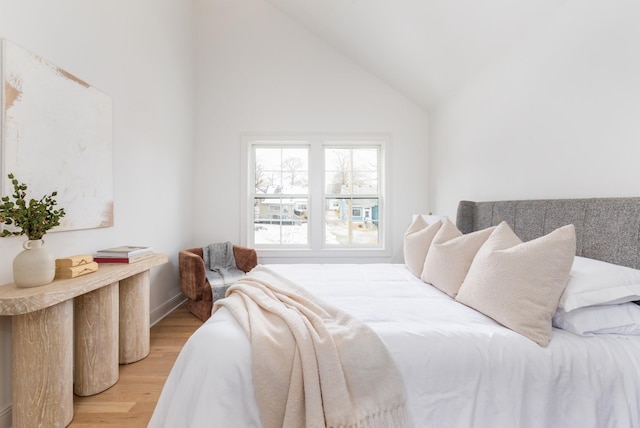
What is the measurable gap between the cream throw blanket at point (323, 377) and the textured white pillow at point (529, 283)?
562mm

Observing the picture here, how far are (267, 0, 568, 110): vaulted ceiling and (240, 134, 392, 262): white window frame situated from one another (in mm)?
843

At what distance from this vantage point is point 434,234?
227 centimetres

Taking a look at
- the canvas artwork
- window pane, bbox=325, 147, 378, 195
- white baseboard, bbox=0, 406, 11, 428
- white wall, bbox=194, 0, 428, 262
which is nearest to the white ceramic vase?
the canvas artwork

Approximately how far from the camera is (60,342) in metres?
1.57

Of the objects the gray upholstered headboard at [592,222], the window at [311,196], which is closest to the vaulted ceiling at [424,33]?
the window at [311,196]

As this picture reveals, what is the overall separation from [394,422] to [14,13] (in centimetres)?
268

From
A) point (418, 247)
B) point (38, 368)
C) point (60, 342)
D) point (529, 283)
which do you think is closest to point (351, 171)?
point (418, 247)

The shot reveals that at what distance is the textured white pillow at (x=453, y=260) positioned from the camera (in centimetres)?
173

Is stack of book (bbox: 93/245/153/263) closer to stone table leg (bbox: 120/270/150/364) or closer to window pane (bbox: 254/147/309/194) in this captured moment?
stone table leg (bbox: 120/270/150/364)

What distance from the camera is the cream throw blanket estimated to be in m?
1.03

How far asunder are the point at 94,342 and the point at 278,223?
8.06 ft

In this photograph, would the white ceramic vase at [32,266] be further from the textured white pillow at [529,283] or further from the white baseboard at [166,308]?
the textured white pillow at [529,283]

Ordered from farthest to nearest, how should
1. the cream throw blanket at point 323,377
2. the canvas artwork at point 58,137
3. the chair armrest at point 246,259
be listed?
the chair armrest at point 246,259 < the canvas artwork at point 58,137 < the cream throw blanket at point 323,377

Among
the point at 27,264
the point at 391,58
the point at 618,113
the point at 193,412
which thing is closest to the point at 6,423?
the point at 27,264
